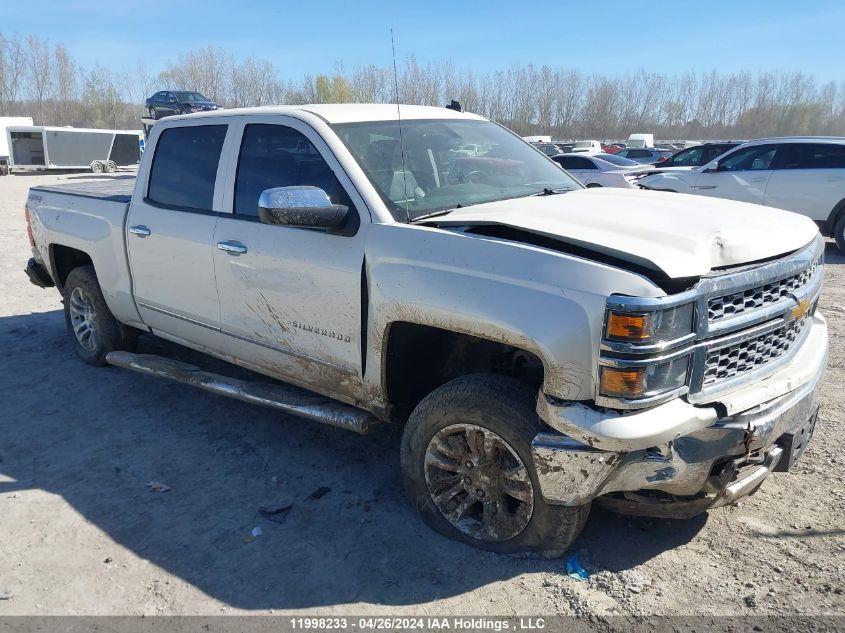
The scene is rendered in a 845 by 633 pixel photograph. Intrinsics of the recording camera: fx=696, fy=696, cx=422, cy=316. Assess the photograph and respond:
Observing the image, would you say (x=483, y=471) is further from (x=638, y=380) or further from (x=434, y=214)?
(x=434, y=214)

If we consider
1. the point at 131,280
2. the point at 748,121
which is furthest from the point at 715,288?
the point at 748,121

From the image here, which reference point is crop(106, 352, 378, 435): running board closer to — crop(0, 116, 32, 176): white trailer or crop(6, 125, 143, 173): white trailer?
crop(6, 125, 143, 173): white trailer

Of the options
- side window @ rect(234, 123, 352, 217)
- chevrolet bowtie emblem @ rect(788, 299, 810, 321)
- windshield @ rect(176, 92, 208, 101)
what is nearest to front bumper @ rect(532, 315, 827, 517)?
chevrolet bowtie emblem @ rect(788, 299, 810, 321)

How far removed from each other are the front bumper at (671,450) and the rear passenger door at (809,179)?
29.3 ft

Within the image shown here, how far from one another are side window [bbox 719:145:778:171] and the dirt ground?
24.8 feet

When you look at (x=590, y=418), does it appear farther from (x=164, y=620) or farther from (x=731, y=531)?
(x=164, y=620)

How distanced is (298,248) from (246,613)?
175 centimetres

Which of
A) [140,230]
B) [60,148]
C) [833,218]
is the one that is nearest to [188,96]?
[60,148]

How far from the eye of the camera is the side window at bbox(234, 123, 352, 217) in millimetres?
3684

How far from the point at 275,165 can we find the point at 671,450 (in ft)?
8.59

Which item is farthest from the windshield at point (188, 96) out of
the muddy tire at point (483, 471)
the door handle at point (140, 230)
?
the muddy tire at point (483, 471)

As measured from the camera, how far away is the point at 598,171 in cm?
1553

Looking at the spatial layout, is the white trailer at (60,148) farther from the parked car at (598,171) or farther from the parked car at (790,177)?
the parked car at (790,177)

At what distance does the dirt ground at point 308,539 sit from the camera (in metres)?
2.90
